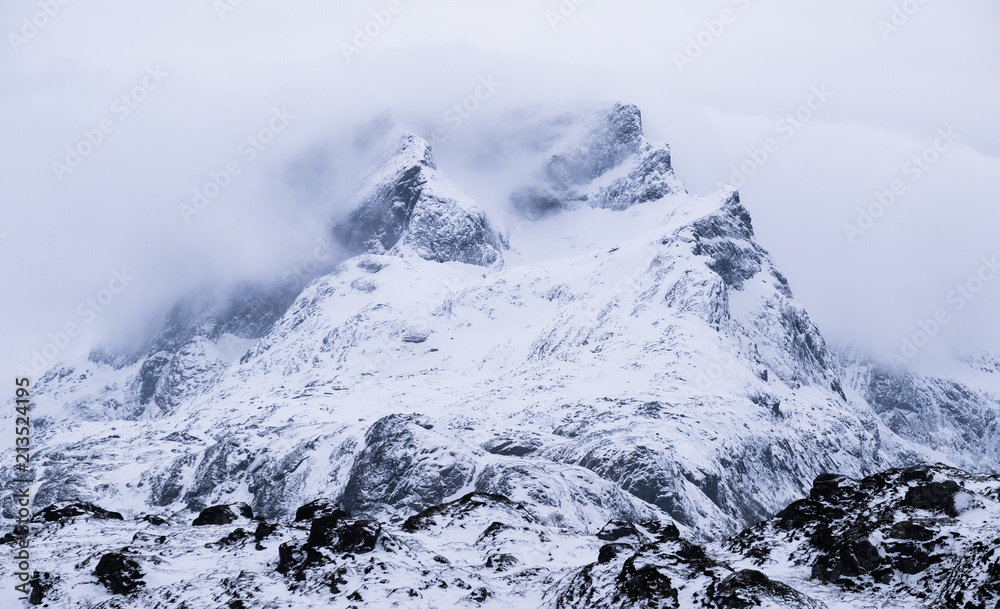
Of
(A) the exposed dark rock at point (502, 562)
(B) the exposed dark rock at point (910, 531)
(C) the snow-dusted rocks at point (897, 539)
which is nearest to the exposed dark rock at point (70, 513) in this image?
(A) the exposed dark rock at point (502, 562)

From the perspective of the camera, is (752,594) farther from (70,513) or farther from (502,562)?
(70,513)

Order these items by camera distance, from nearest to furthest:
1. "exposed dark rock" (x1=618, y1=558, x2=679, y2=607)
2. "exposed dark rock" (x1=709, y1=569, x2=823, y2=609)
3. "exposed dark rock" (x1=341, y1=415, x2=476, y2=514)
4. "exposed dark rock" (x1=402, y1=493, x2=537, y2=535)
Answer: "exposed dark rock" (x1=709, y1=569, x2=823, y2=609) < "exposed dark rock" (x1=618, y1=558, x2=679, y2=607) < "exposed dark rock" (x1=402, y1=493, x2=537, y2=535) < "exposed dark rock" (x1=341, y1=415, x2=476, y2=514)

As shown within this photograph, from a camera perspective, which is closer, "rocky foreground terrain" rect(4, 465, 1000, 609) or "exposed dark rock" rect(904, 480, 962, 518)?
"rocky foreground terrain" rect(4, 465, 1000, 609)

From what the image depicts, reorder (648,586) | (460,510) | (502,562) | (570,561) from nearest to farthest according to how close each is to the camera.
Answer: (648,586) → (502,562) → (570,561) → (460,510)

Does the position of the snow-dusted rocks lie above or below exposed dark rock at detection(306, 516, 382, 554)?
below

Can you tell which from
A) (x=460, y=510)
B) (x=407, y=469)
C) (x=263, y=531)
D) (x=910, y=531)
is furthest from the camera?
(x=407, y=469)

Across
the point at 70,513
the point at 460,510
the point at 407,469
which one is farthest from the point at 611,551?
the point at 407,469

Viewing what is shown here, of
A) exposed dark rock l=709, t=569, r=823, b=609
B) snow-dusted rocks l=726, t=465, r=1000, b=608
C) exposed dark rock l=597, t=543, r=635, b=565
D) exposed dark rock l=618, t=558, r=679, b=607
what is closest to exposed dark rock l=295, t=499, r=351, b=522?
exposed dark rock l=597, t=543, r=635, b=565

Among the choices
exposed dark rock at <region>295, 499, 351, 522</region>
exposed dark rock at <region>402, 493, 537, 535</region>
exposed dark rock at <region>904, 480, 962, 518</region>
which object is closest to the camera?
exposed dark rock at <region>904, 480, 962, 518</region>

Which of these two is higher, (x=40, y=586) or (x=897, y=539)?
(x=40, y=586)

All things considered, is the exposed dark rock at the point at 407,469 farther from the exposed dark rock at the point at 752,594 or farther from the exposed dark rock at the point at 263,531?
the exposed dark rock at the point at 752,594

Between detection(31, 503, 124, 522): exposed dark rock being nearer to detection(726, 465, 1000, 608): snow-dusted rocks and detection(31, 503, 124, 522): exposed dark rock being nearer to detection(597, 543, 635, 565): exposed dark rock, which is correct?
detection(597, 543, 635, 565): exposed dark rock

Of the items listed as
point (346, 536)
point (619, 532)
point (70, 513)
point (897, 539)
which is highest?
point (70, 513)

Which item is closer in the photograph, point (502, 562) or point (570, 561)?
point (502, 562)
